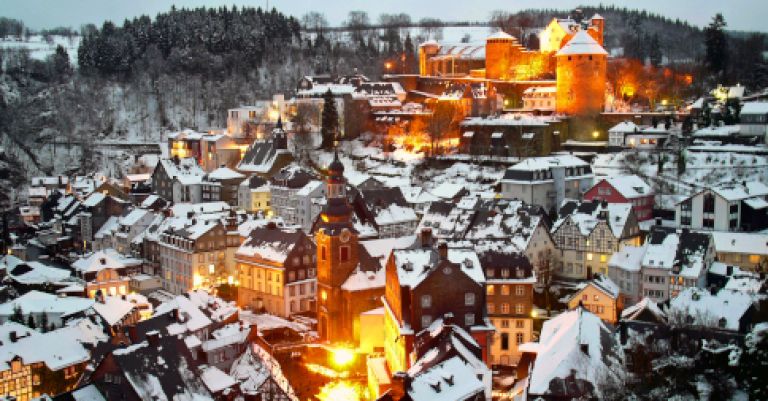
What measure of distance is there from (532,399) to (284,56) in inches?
3730

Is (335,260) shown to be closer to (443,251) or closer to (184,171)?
(443,251)

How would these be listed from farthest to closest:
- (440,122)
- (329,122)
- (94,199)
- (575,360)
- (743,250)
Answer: (329,122), (440,122), (94,199), (743,250), (575,360)

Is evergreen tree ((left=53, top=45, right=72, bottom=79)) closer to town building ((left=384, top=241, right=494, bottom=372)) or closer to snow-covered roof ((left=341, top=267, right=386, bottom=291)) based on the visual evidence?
snow-covered roof ((left=341, top=267, right=386, bottom=291))

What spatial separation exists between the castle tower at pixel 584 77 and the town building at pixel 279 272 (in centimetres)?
3527

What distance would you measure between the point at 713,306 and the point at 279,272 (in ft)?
77.8

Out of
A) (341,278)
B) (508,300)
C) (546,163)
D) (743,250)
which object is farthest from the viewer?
(546,163)

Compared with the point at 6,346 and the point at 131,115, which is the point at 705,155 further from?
the point at 131,115

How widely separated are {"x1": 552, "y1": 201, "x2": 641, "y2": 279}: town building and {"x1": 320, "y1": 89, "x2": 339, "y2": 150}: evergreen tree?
3526 centimetres

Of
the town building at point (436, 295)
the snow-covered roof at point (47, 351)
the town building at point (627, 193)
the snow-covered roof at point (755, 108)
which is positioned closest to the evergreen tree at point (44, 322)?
the snow-covered roof at point (47, 351)

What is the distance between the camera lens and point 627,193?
5709cm

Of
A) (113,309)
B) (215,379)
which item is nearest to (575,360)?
(215,379)

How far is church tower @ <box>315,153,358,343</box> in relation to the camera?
43188 millimetres

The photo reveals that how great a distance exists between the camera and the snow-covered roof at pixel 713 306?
35591mm

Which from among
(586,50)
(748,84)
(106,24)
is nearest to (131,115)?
(106,24)
